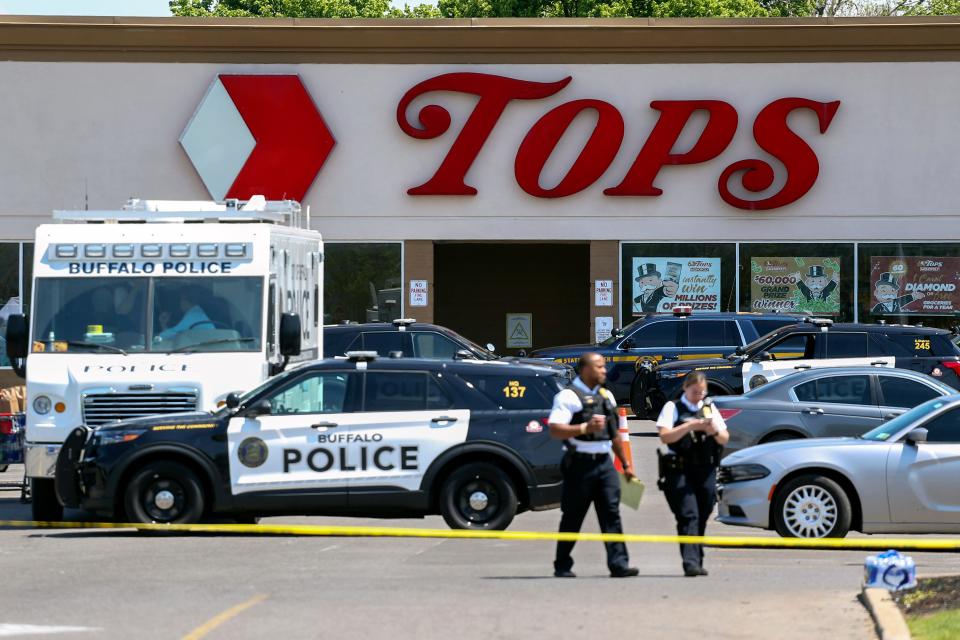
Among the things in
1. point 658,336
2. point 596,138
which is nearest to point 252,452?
point 658,336

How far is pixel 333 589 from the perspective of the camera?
10391 millimetres

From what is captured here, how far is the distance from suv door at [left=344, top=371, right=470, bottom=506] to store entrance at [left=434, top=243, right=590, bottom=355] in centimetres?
2052

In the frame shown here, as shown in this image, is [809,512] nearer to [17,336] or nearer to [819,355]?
[17,336]

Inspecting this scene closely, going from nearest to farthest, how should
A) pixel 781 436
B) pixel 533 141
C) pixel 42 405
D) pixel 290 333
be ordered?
pixel 42 405
pixel 290 333
pixel 781 436
pixel 533 141

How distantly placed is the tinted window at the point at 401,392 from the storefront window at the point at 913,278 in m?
17.4

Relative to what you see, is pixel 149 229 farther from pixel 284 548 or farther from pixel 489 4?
pixel 489 4

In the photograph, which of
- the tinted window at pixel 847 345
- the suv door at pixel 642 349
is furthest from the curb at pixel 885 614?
the suv door at pixel 642 349

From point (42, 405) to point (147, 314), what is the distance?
1.32 m

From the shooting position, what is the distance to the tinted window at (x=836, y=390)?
53.6ft

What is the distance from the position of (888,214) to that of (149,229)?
17.9m

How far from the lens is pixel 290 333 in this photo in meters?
14.4

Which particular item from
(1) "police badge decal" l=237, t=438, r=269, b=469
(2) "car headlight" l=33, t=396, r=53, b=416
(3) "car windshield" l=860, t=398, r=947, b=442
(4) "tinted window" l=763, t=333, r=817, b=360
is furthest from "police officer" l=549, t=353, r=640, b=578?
(4) "tinted window" l=763, t=333, r=817, b=360

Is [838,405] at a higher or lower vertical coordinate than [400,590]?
higher

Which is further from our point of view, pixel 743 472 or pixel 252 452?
pixel 252 452
